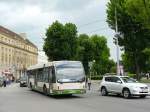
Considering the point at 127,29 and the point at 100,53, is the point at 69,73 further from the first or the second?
the point at 100,53

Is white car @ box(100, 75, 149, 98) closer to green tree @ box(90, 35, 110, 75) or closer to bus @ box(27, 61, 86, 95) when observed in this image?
bus @ box(27, 61, 86, 95)

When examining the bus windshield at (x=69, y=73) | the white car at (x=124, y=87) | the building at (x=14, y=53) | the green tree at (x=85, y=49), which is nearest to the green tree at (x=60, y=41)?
the green tree at (x=85, y=49)

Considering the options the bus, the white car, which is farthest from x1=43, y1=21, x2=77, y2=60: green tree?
the bus

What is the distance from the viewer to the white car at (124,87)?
27.7m

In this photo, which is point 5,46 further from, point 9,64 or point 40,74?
point 40,74

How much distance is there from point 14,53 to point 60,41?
190ft

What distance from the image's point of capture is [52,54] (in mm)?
71500

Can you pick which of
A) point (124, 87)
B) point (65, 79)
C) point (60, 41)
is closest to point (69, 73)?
point (65, 79)

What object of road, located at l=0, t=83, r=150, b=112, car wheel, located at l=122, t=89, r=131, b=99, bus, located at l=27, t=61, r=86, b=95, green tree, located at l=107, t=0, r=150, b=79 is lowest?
road, located at l=0, t=83, r=150, b=112

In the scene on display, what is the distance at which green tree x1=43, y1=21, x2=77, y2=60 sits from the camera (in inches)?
2825

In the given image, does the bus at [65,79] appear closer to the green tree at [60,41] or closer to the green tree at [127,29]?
the green tree at [127,29]

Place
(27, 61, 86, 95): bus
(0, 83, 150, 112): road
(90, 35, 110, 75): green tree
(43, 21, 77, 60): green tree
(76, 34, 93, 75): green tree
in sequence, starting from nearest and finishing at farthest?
(0, 83, 150, 112): road
(27, 61, 86, 95): bus
(43, 21, 77, 60): green tree
(76, 34, 93, 75): green tree
(90, 35, 110, 75): green tree

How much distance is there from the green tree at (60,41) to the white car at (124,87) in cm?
3997

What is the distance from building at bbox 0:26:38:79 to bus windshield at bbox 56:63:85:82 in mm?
Result: 81276
